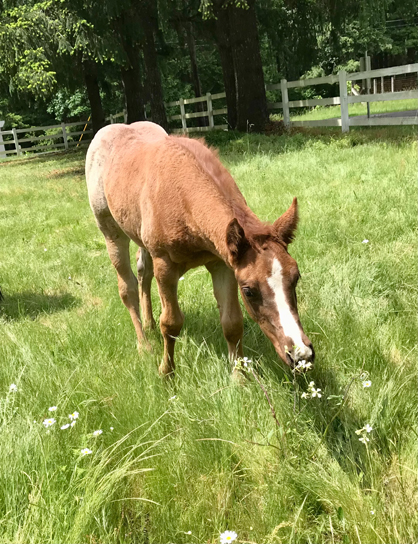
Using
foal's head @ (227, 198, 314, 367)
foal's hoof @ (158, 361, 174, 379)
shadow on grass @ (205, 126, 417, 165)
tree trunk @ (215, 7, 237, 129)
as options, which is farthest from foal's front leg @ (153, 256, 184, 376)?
tree trunk @ (215, 7, 237, 129)

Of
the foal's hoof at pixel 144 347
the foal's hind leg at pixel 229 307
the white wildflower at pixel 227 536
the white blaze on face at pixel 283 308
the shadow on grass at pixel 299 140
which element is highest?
the shadow on grass at pixel 299 140

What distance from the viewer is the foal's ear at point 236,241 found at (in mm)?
2203

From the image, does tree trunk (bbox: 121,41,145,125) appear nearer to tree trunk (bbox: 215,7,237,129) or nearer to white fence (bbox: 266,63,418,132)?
tree trunk (bbox: 215,7,237,129)

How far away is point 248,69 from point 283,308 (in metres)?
13.5

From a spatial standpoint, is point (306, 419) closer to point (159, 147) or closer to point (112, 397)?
point (112, 397)

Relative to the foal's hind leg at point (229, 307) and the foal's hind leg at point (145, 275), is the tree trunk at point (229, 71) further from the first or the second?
the foal's hind leg at point (229, 307)

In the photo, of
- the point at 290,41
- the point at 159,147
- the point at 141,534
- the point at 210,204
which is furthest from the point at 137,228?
the point at 290,41

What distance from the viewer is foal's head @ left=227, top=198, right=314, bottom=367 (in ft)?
6.89

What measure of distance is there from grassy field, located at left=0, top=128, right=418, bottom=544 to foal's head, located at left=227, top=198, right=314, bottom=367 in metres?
0.27

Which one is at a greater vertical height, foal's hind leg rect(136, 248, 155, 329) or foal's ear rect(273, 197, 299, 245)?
foal's ear rect(273, 197, 299, 245)

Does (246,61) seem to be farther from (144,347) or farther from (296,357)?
(296,357)

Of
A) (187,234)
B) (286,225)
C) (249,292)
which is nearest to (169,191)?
(187,234)

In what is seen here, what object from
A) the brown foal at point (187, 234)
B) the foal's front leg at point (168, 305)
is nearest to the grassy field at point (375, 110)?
the brown foal at point (187, 234)

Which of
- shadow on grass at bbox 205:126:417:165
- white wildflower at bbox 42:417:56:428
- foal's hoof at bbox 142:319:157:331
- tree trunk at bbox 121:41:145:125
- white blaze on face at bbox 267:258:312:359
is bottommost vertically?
foal's hoof at bbox 142:319:157:331
